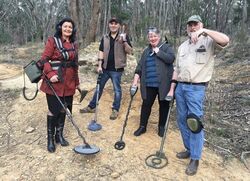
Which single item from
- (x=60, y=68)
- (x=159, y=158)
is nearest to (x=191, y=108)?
(x=159, y=158)

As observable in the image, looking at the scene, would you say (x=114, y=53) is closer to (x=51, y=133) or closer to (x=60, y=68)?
(x=60, y=68)

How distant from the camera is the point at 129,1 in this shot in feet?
102

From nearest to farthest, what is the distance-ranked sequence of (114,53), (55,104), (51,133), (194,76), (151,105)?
(194,76) → (55,104) → (51,133) → (151,105) → (114,53)

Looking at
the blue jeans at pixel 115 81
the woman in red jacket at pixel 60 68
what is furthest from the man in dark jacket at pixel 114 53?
the woman in red jacket at pixel 60 68

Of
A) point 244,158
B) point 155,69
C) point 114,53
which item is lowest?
point 244,158

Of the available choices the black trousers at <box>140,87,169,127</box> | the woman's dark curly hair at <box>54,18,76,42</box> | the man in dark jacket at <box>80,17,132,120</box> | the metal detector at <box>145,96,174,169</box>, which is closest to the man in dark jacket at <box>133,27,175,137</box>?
the black trousers at <box>140,87,169,127</box>

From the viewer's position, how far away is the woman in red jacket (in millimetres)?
4559

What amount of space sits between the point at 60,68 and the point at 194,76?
1663mm

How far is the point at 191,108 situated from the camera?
424 cm

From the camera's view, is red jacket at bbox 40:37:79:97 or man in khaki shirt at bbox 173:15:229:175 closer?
man in khaki shirt at bbox 173:15:229:175

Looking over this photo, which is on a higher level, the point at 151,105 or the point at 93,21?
the point at 93,21

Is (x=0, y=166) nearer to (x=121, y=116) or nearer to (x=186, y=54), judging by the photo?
(x=121, y=116)

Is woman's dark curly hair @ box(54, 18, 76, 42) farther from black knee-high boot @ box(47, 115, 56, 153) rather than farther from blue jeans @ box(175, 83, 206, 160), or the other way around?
blue jeans @ box(175, 83, 206, 160)

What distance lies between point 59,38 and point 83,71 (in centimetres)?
467
